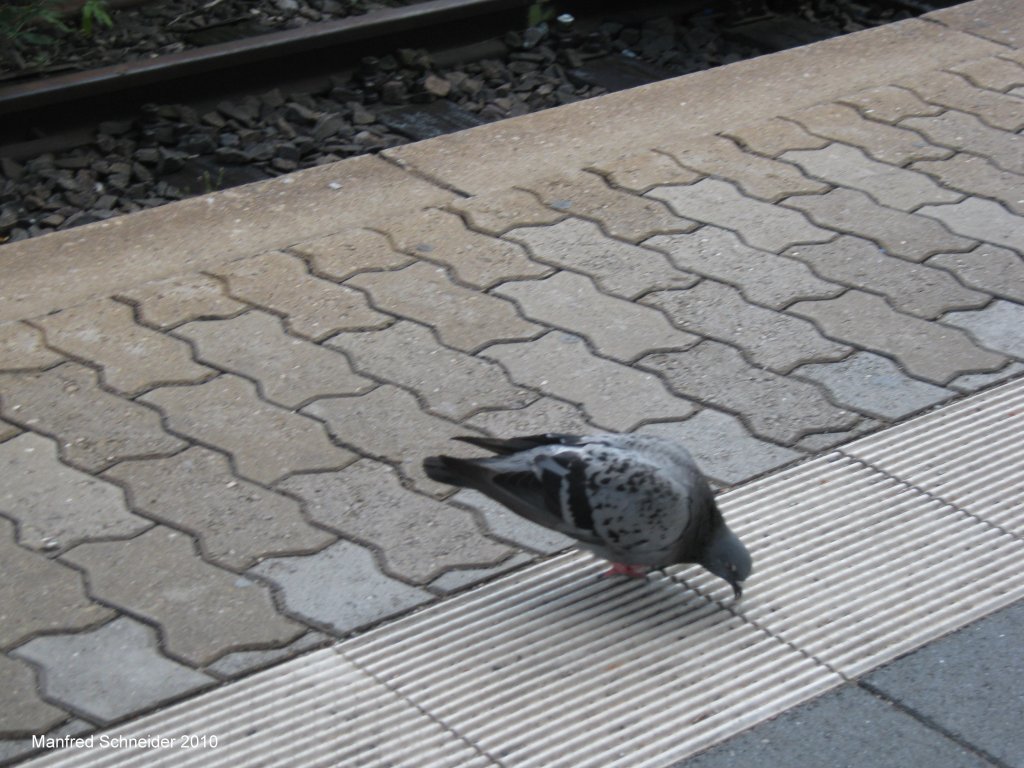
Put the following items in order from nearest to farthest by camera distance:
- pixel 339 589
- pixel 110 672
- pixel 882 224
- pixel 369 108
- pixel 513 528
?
pixel 110 672, pixel 339 589, pixel 513 528, pixel 882 224, pixel 369 108

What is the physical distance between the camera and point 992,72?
586 centimetres

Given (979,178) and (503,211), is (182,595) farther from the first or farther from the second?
(979,178)

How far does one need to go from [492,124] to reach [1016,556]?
9.15 ft

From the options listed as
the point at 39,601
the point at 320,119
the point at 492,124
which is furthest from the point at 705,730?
the point at 320,119

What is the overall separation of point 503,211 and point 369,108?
1319mm

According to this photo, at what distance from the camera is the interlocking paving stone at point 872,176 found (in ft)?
15.9

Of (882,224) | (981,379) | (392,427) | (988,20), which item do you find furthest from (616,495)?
(988,20)

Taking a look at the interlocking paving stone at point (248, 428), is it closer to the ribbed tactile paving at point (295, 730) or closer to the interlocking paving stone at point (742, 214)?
the ribbed tactile paving at point (295, 730)

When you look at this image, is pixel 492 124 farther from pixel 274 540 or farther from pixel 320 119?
pixel 274 540

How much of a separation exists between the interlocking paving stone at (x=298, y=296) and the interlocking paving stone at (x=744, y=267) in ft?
3.32

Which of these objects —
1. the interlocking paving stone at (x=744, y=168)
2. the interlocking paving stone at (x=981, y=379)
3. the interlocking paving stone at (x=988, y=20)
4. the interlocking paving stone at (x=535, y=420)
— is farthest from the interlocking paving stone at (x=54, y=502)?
the interlocking paving stone at (x=988, y=20)

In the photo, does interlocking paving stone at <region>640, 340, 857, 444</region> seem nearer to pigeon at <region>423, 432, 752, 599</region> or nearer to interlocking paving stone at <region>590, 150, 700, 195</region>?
pigeon at <region>423, 432, 752, 599</region>

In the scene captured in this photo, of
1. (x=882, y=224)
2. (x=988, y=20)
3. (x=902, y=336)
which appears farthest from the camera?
(x=988, y=20)

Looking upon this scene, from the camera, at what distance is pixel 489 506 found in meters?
3.35
